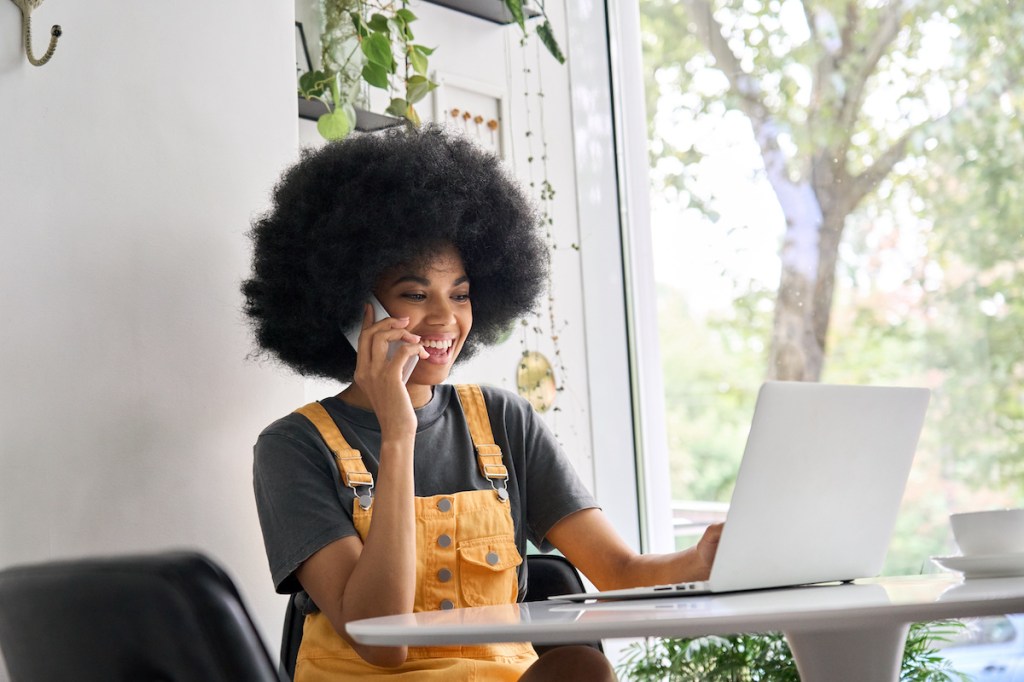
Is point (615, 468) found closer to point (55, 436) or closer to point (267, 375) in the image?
point (267, 375)

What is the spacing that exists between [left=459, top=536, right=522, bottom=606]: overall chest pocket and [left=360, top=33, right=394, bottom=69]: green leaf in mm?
1044

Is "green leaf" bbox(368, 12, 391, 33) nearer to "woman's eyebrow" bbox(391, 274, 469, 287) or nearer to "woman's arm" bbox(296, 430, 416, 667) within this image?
"woman's eyebrow" bbox(391, 274, 469, 287)

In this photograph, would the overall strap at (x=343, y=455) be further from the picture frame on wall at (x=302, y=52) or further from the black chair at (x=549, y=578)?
the picture frame on wall at (x=302, y=52)

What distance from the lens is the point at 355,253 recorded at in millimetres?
1867

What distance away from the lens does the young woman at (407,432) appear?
5.30 feet

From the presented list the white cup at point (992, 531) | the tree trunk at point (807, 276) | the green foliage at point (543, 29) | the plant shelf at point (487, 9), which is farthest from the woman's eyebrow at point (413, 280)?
the tree trunk at point (807, 276)

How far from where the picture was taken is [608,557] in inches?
74.5

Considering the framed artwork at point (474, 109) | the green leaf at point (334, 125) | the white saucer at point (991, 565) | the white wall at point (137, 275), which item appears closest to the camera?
the white saucer at point (991, 565)

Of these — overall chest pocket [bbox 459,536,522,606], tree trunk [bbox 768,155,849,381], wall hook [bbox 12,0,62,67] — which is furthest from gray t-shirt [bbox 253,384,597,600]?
tree trunk [bbox 768,155,849,381]

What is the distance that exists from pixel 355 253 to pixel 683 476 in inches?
78.5

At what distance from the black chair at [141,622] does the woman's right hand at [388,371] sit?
45cm

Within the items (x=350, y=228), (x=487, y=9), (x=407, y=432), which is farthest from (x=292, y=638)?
(x=487, y=9)

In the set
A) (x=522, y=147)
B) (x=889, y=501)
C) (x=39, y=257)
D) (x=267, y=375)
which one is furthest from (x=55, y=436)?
(x=522, y=147)

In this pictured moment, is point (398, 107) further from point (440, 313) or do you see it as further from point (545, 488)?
point (545, 488)
